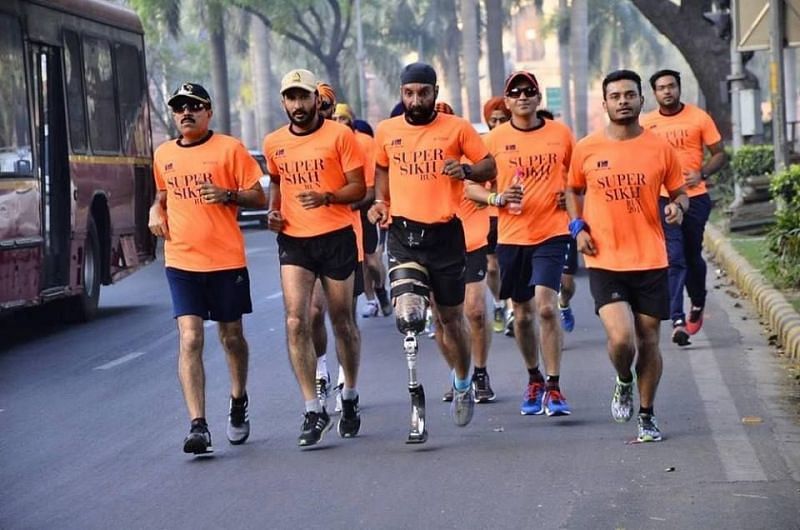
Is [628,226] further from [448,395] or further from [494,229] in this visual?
[494,229]

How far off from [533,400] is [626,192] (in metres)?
1.69

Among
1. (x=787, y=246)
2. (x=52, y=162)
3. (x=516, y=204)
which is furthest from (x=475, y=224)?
(x=52, y=162)

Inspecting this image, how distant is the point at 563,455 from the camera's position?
28.3 feet

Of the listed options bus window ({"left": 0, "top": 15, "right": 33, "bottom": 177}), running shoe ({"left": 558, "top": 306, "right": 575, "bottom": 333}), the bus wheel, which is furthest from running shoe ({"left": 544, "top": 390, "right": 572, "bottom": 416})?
the bus wheel

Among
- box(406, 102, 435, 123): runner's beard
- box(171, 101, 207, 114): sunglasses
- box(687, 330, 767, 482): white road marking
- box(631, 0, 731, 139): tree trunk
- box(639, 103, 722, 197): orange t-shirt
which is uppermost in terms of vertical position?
box(631, 0, 731, 139): tree trunk

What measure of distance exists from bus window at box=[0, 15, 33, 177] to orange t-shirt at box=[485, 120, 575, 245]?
18.0 ft

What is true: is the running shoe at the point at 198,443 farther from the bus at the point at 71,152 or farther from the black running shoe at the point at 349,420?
the bus at the point at 71,152

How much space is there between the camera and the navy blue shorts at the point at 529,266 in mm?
10125

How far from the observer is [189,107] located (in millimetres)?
9023

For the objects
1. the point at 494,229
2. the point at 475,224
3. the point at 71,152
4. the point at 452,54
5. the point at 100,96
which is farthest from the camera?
the point at 452,54

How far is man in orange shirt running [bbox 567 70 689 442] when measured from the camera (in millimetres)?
8844

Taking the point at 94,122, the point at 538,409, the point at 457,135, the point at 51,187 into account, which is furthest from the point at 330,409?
the point at 94,122

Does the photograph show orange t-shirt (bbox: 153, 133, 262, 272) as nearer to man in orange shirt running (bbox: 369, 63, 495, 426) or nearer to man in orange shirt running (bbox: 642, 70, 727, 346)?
man in orange shirt running (bbox: 369, 63, 495, 426)

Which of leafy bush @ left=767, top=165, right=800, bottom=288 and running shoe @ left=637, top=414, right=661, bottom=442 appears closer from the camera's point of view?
running shoe @ left=637, top=414, right=661, bottom=442
